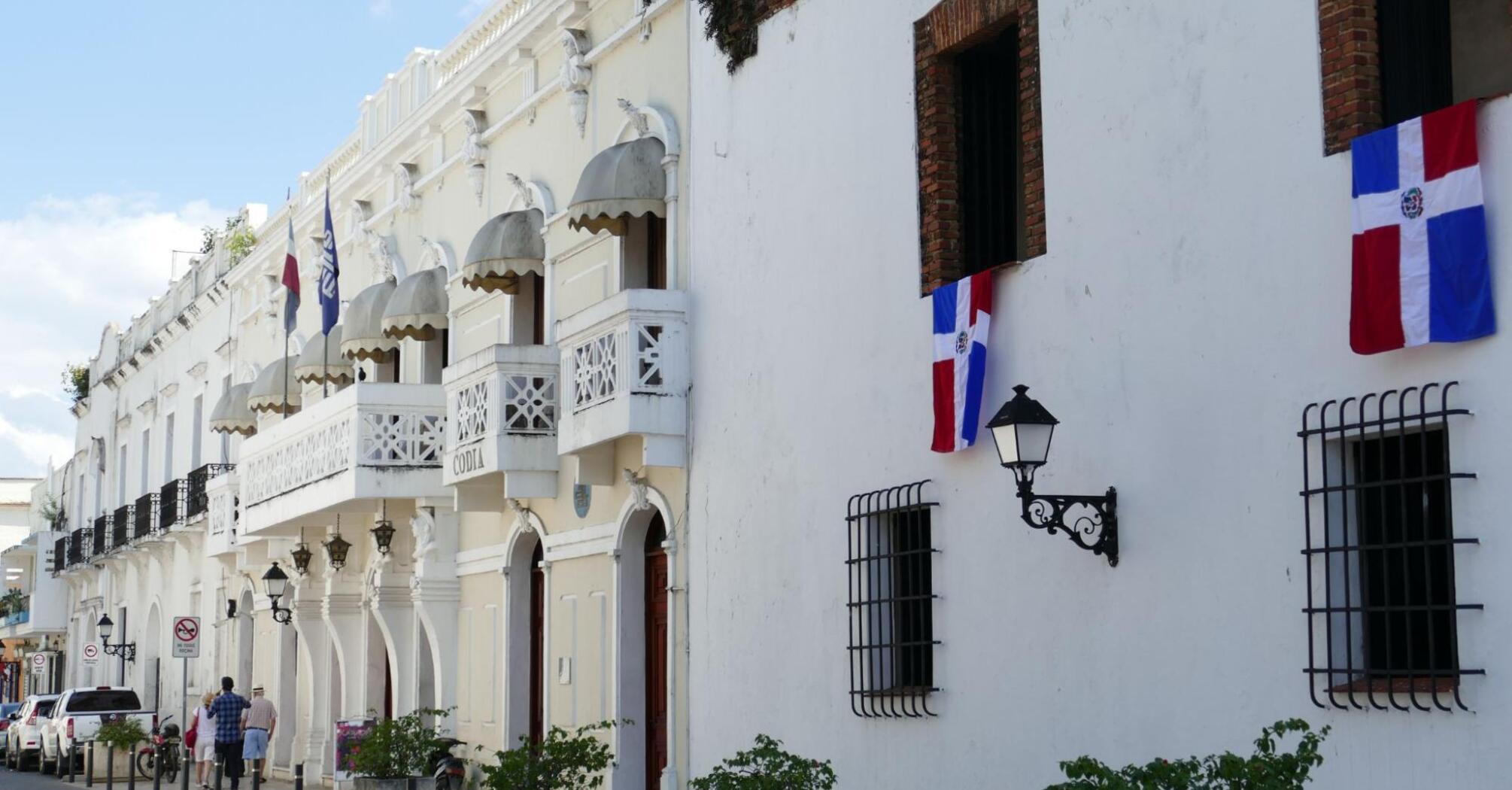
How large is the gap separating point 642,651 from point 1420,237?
10233 millimetres

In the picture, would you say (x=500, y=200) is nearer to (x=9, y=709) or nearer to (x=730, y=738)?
(x=730, y=738)

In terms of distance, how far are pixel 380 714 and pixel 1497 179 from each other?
19047mm

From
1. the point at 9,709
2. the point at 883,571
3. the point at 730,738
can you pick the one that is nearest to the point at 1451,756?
the point at 883,571

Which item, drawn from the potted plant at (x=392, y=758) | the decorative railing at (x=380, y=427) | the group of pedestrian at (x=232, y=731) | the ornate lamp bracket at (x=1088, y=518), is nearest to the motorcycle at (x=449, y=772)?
the potted plant at (x=392, y=758)

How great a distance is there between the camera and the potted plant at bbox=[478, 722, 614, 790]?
1487cm

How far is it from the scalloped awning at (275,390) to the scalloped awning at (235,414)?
166 cm

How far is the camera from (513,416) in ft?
61.0

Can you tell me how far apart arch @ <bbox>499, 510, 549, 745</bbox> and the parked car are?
18.0m

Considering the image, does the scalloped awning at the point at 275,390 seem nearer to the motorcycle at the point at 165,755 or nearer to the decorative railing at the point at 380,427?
the decorative railing at the point at 380,427

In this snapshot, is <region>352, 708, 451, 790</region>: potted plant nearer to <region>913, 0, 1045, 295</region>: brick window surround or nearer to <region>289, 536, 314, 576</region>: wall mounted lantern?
<region>913, 0, 1045, 295</region>: brick window surround

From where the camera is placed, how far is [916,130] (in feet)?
45.2

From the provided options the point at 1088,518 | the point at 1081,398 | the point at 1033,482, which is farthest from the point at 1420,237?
the point at 1033,482

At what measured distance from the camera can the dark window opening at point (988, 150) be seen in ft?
44.4

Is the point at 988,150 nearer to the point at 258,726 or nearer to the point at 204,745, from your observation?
the point at 258,726
